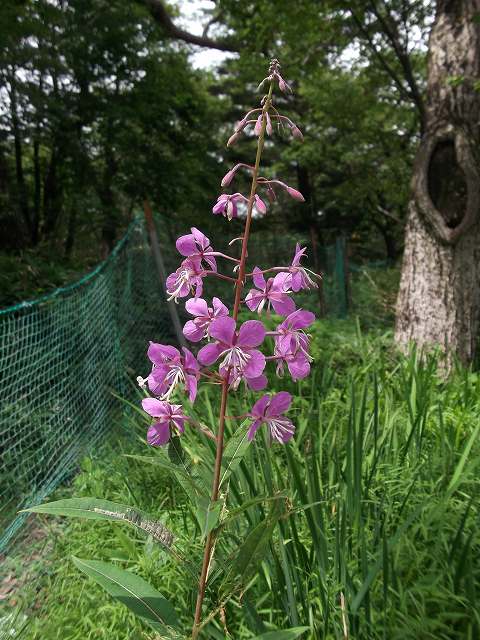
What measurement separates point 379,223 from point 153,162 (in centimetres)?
1519

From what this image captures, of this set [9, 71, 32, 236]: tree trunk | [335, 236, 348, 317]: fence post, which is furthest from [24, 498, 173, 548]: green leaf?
[335, 236, 348, 317]: fence post

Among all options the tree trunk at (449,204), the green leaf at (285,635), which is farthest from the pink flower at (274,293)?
the tree trunk at (449,204)

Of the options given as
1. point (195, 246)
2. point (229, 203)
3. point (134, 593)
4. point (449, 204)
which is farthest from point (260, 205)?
point (449, 204)

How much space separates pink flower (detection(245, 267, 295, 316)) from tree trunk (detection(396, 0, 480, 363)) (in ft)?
11.2

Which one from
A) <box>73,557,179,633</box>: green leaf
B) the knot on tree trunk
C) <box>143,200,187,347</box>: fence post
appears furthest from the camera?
<box>143,200,187,347</box>: fence post

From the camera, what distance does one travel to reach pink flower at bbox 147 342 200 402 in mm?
1195

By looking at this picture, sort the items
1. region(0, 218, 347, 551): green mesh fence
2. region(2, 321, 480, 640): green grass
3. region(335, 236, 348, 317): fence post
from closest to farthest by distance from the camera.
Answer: region(2, 321, 480, 640): green grass, region(0, 218, 347, 551): green mesh fence, region(335, 236, 348, 317): fence post

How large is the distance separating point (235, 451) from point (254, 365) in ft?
0.94

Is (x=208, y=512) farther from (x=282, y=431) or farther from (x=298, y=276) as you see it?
(x=298, y=276)

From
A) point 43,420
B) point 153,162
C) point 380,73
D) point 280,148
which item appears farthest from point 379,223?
point 43,420

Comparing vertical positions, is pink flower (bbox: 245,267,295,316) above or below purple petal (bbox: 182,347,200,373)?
above

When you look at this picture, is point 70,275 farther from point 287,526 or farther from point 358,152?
point 358,152

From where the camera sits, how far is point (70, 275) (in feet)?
20.6

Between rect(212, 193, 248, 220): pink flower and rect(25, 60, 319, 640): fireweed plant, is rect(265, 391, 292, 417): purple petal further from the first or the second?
rect(212, 193, 248, 220): pink flower
